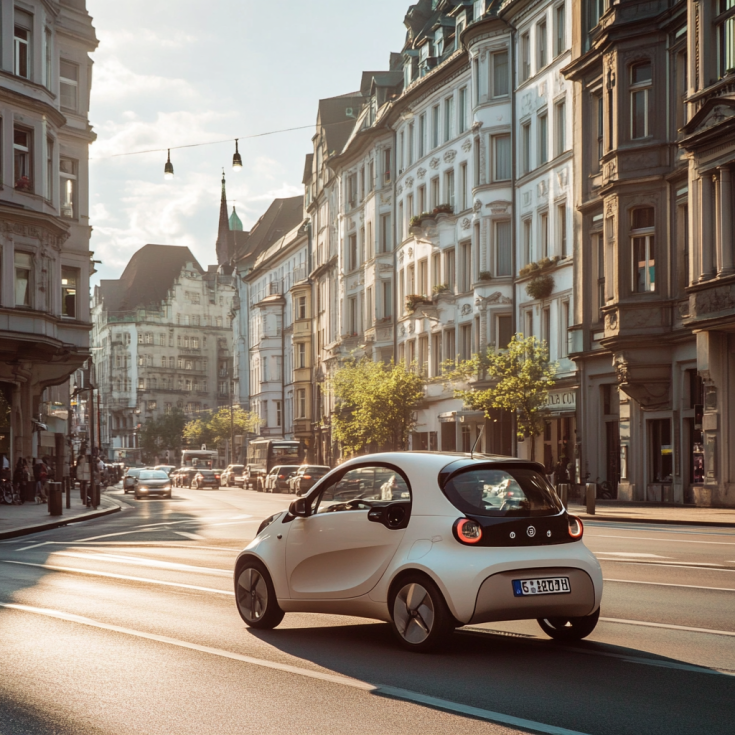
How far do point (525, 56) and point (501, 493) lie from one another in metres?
42.0

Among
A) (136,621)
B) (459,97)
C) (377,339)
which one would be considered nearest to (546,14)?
(459,97)

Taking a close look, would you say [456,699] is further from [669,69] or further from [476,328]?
[476,328]

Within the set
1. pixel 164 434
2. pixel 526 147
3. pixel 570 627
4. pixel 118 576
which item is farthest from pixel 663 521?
pixel 164 434

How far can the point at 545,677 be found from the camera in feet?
27.1

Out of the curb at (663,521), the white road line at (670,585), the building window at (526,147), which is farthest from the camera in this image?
the building window at (526,147)

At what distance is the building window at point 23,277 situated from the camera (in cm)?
4072

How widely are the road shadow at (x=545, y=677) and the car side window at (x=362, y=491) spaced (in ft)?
3.45

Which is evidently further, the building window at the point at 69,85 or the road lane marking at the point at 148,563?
the building window at the point at 69,85

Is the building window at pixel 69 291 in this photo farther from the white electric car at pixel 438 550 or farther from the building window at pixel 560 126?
the white electric car at pixel 438 550

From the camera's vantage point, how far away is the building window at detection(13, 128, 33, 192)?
4075 centimetres

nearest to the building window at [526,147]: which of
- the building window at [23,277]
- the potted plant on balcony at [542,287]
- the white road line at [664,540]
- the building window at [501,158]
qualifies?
the building window at [501,158]

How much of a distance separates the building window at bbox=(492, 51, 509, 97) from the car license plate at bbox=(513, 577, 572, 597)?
43329 mm

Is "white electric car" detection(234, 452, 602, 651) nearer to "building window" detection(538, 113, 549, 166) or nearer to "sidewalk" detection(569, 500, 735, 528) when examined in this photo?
"sidewalk" detection(569, 500, 735, 528)

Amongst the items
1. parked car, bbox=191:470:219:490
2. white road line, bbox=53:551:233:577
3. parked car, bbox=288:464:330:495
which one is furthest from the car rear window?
parked car, bbox=191:470:219:490
